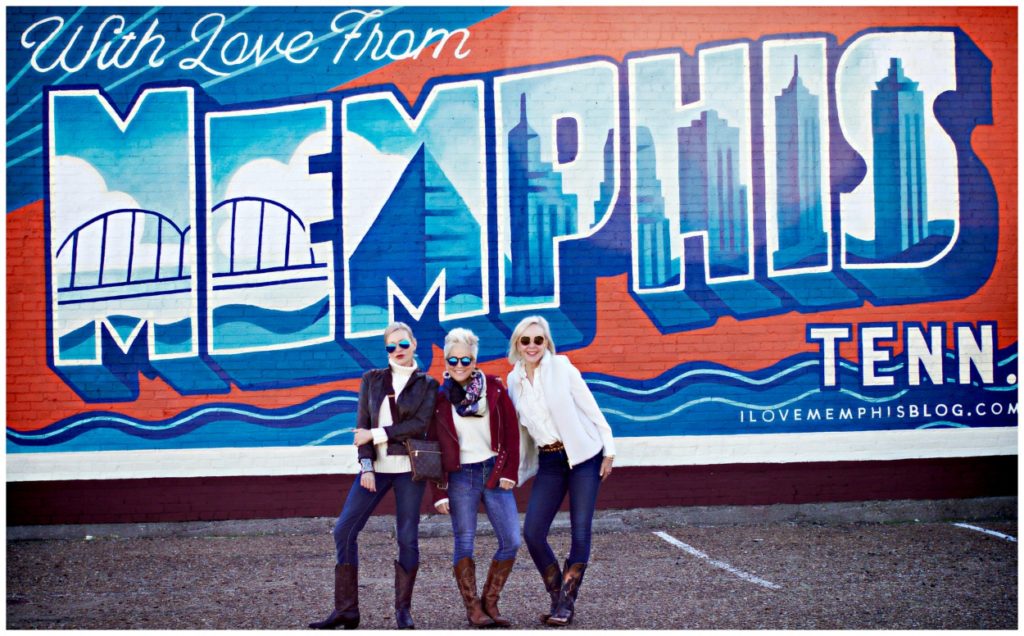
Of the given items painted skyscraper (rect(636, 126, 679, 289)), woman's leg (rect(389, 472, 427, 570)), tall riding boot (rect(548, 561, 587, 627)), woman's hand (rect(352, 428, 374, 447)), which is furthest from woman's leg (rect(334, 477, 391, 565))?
painted skyscraper (rect(636, 126, 679, 289))

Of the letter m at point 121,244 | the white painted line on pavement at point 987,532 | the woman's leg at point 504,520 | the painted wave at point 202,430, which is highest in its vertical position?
the letter m at point 121,244

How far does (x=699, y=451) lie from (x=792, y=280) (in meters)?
1.79


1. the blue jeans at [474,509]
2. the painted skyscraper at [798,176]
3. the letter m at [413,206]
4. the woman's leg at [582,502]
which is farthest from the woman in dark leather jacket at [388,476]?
the painted skyscraper at [798,176]

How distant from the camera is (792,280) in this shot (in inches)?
385

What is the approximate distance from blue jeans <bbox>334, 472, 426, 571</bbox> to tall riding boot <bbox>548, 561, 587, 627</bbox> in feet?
2.82

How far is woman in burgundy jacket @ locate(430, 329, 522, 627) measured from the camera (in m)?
6.07

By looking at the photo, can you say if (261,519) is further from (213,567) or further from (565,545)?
(565,545)

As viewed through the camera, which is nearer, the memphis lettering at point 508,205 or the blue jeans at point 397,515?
the blue jeans at point 397,515

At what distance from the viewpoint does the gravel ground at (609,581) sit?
634 cm

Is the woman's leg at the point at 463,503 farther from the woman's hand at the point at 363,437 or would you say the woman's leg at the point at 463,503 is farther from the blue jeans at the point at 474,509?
the woman's hand at the point at 363,437

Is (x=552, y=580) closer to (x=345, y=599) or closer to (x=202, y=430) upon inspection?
(x=345, y=599)

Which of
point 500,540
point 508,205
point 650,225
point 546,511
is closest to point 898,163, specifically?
point 650,225

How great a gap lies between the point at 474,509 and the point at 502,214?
13.4ft

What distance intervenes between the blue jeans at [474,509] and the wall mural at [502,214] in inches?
140
